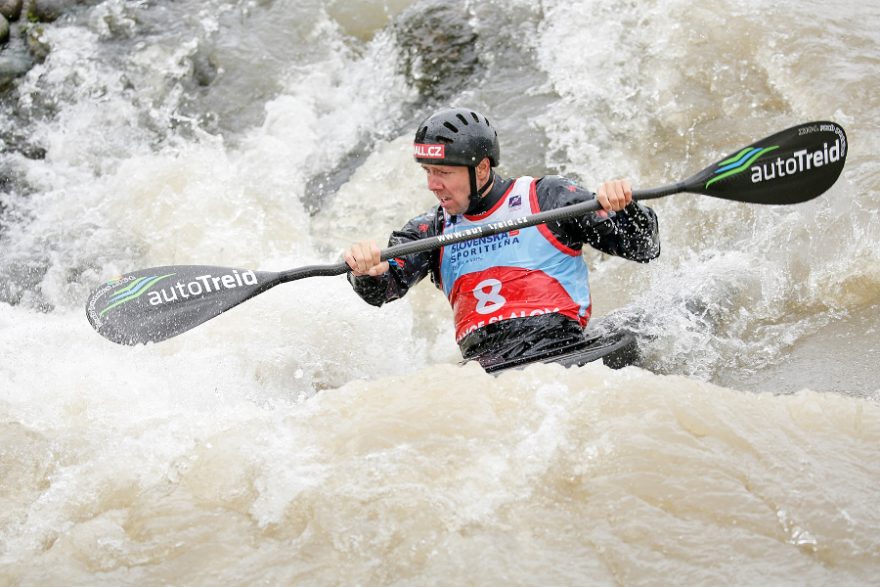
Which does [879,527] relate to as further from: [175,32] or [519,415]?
[175,32]

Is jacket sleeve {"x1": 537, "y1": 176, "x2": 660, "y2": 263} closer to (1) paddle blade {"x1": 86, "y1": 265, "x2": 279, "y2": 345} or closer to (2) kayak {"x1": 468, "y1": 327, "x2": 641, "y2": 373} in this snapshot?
(2) kayak {"x1": 468, "y1": 327, "x2": 641, "y2": 373}

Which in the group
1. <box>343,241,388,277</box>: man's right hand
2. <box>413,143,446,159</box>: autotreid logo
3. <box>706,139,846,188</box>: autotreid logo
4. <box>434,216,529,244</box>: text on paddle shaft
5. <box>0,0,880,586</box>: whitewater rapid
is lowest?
<box>0,0,880,586</box>: whitewater rapid

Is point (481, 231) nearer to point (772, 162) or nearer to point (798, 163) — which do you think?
point (772, 162)

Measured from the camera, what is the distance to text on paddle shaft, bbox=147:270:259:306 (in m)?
4.68

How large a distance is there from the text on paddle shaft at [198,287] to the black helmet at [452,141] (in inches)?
41.3

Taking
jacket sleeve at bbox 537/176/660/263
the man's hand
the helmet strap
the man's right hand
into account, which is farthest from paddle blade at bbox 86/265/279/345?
the man's hand

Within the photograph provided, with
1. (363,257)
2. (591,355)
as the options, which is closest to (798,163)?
(591,355)

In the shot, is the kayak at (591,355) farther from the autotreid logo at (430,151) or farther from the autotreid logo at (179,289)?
the autotreid logo at (179,289)

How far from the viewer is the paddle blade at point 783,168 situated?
450 cm

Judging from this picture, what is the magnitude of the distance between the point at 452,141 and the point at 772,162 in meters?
1.51

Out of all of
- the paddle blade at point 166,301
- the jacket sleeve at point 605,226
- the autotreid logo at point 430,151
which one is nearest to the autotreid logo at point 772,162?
the jacket sleeve at point 605,226

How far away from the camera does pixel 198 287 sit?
4.69 metres

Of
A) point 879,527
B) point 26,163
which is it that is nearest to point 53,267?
point 26,163

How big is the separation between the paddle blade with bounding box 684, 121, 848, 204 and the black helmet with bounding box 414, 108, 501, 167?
0.97m
